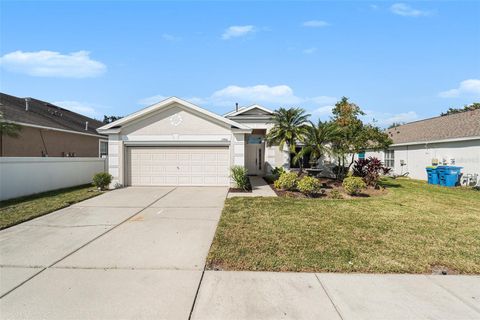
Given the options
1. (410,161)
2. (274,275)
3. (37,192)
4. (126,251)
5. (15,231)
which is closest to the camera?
(274,275)

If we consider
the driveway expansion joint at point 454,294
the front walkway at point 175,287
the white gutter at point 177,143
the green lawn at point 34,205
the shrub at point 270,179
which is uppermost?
the white gutter at point 177,143

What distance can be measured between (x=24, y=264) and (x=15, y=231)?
2.40 m

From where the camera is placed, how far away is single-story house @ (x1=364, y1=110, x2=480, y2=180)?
14.3 metres

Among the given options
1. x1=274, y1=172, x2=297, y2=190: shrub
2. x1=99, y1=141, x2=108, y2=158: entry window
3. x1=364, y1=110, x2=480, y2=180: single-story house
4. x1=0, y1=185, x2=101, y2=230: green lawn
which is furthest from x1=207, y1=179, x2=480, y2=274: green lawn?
x1=99, y1=141, x2=108, y2=158: entry window

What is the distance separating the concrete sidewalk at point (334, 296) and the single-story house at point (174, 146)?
30.3 feet

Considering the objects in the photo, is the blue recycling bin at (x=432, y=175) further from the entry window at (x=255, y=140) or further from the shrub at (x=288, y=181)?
the entry window at (x=255, y=140)

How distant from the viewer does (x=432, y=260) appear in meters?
4.61

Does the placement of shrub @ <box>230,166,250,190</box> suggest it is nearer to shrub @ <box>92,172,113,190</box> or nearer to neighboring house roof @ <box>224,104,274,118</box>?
shrub @ <box>92,172,113,190</box>

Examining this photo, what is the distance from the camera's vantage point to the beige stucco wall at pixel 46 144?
13173 millimetres

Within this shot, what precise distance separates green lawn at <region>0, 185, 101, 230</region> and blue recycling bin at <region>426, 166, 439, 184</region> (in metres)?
18.2

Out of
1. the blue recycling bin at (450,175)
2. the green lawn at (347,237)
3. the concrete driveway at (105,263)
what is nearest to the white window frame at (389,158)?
the blue recycling bin at (450,175)

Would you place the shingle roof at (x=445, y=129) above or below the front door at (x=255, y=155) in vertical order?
above

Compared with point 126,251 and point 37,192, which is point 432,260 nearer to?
point 126,251

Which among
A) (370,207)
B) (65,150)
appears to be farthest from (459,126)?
(65,150)
